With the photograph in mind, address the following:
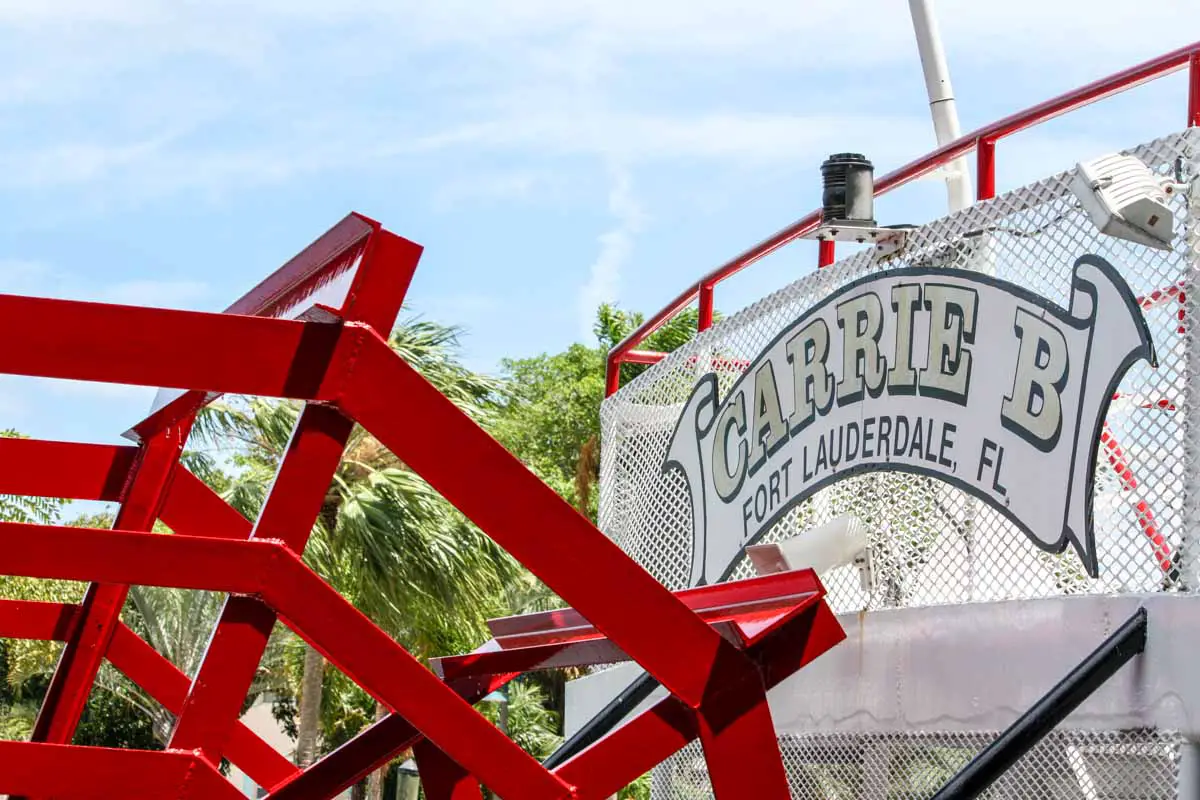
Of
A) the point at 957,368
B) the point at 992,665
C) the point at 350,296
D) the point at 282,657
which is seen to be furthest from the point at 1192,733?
the point at 282,657

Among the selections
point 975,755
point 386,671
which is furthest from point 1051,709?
point 386,671

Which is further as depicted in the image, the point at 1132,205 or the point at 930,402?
the point at 930,402

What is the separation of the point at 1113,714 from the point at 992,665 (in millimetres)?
530

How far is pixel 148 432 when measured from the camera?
5.60m

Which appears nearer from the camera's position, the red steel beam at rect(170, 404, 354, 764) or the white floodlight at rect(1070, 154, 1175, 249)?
the red steel beam at rect(170, 404, 354, 764)

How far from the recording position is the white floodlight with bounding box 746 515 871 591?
559 centimetres

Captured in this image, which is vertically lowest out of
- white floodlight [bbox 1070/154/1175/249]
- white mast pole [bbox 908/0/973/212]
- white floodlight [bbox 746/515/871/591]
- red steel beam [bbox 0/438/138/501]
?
white floodlight [bbox 746/515/871/591]

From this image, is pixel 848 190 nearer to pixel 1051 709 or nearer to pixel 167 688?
pixel 1051 709

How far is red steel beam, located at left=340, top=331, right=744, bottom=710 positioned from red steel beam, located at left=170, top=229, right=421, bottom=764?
3.3 inches

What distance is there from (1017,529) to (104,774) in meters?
2.74

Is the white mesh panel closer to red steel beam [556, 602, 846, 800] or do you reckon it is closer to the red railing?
the red railing

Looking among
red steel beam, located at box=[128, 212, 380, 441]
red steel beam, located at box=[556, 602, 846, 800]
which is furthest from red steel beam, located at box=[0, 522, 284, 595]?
red steel beam, located at box=[556, 602, 846, 800]

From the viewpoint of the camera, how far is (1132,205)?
14.0 ft

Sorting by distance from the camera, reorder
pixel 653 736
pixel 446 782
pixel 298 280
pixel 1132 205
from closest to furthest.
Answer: pixel 653 736 < pixel 1132 205 < pixel 298 280 < pixel 446 782
